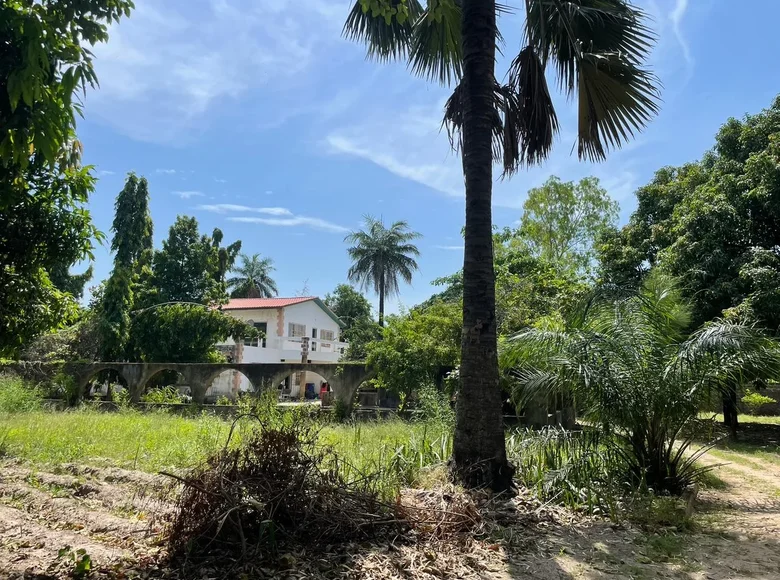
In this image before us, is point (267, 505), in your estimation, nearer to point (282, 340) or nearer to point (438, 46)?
point (438, 46)

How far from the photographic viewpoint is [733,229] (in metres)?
14.0

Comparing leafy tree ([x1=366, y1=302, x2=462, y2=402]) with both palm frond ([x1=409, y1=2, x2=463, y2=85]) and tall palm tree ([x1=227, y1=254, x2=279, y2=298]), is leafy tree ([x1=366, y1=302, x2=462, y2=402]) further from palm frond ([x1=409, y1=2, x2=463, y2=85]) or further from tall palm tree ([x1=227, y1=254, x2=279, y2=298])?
tall palm tree ([x1=227, y1=254, x2=279, y2=298])

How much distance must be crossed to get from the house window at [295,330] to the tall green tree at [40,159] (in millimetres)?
30132

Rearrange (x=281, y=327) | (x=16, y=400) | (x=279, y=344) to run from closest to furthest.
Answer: (x=16, y=400) → (x=281, y=327) → (x=279, y=344)

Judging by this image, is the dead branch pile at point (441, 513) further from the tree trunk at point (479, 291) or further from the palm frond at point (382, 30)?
the palm frond at point (382, 30)

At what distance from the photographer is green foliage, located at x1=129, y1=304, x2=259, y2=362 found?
25.7 m

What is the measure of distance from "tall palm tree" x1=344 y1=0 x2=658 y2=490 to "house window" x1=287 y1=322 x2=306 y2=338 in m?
30.6

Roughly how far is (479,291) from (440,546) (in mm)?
2739

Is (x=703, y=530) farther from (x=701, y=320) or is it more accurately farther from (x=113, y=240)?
(x=113, y=240)

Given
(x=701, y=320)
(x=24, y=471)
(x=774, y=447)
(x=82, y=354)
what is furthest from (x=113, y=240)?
Answer: (x=774, y=447)

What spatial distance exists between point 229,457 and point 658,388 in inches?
188

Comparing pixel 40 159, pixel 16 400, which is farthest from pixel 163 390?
pixel 40 159

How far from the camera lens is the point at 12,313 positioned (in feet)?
20.7

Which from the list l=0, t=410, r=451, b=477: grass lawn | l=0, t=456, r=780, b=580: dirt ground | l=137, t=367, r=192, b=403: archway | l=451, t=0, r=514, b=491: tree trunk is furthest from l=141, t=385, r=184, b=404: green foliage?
l=451, t=0, r=514, b=491: tree trunk
